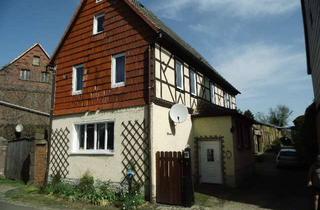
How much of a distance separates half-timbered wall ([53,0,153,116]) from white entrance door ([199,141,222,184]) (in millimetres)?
4883

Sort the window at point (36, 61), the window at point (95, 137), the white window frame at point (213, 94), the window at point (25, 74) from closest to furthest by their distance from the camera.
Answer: the window at point (95, 137)
the white window frame at point (213, 94)
the window at point (25, 74)
the window at point (36, 61)

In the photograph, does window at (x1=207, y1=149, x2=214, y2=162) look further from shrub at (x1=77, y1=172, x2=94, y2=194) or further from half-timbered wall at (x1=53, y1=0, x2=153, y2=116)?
shrub at (x1=77, y1=172, x2=94, y2=194)

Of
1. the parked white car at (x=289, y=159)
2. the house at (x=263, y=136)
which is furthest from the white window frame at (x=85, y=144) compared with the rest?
the house at (x=263, y=136)

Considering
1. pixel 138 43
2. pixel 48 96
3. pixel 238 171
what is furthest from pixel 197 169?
pixel 48 96

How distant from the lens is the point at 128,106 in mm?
13141

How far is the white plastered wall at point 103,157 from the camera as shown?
12.9 metres

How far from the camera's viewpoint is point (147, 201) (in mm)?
11781

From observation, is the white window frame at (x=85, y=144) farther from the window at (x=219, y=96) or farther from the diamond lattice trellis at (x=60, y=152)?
the window at (x=219, y=96)

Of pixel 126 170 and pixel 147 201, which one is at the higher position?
pixel 126 170

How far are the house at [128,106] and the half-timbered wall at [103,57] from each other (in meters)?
0.05

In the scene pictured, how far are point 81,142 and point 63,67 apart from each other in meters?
4.36

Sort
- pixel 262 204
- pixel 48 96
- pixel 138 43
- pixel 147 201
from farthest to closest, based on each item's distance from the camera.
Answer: pixel 48 96, pixel 138 43, pixel 147 201, pixel 262 204

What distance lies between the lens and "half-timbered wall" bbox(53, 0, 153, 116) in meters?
13.3

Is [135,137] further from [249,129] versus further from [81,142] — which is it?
[249,129]
